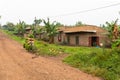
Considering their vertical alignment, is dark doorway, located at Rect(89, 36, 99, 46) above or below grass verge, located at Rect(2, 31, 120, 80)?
below

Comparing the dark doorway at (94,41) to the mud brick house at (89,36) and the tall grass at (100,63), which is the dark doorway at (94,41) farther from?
the tall grass at (100,63)

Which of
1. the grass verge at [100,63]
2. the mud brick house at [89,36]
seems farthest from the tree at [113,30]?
the grass verge at [100,63]

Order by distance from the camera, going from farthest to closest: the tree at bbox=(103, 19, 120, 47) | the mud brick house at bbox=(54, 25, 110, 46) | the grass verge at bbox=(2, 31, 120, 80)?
the mud brick house at bbox=(54, 25, 110, 46) → the tree at bbox=(103, 19, 120, 47) → the grass verge at bbox=(2, 31, 120, 80)

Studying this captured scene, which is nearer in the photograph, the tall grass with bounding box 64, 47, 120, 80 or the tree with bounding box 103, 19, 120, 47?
the tall grass with bounding box 64, 47, 120, 80

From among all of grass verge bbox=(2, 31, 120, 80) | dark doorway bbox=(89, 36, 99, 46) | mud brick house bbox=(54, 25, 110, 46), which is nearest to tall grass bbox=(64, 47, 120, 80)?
grass verge bbox=(2, 31, 120, 80)

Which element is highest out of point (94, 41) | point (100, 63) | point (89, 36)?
point (89, 36)

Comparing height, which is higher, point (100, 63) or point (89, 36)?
point (89, 36)

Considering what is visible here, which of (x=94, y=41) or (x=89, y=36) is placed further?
(x=94, y=41)

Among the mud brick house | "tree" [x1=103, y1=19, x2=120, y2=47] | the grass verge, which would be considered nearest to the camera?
the grass verge

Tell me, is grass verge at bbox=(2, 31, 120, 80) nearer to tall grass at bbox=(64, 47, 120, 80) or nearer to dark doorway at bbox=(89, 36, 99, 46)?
tall grass at bbox=(64, 47, 120, 80)

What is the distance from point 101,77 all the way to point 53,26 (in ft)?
88.9

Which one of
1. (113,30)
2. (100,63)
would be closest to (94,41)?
(113,30)

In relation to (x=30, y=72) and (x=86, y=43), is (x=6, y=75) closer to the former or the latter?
(x=30, y=72)

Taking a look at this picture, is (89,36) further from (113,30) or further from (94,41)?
(113,30)
